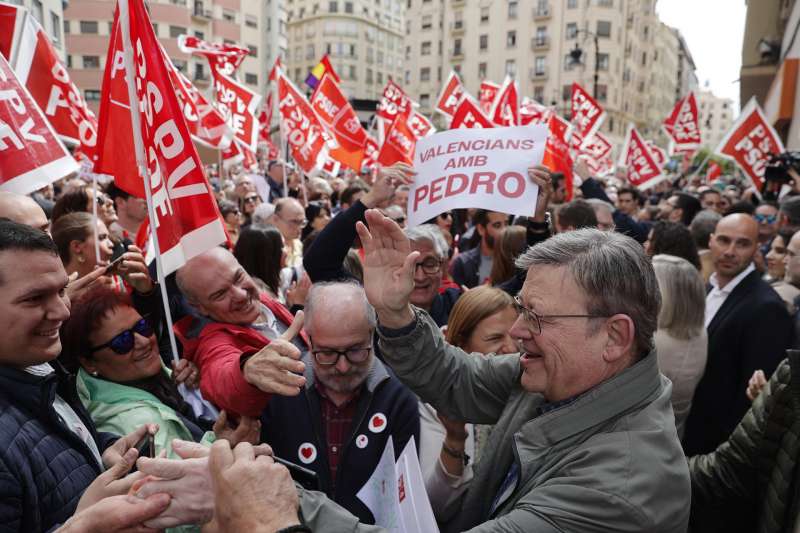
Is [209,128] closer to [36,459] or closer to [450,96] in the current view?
[36,459]

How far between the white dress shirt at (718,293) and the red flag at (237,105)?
262 inches

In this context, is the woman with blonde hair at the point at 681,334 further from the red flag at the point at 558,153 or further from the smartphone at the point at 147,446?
the red flag at the point at 558,153

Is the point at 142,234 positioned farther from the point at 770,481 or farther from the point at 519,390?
the point at 770,481

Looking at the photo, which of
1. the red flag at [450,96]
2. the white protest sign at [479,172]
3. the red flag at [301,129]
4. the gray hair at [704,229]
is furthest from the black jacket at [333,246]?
the red flag at [450,96]

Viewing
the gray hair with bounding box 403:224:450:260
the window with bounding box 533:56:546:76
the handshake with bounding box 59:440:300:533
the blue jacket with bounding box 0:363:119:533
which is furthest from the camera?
the window with bounding box 533:56:546:76

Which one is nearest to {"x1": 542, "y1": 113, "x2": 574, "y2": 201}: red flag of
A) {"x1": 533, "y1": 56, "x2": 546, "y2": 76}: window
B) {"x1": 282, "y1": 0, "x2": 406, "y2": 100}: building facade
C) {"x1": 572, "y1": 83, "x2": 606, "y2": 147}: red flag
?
{"x1": 572, "y1": 83, "x2": 606, "y2": 147}: red flag

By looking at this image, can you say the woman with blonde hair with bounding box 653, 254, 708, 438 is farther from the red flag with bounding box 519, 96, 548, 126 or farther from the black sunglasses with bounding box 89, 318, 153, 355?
the red flag with bounding box 519, 96, 548, 126

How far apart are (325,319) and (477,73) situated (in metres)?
65.8

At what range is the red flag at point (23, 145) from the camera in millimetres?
3336

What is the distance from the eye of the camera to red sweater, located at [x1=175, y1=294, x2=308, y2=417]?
212cm

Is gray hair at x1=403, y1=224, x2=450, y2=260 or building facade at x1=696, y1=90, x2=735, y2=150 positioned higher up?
building facade at x1=696, y1=90, x2=735, y2=150

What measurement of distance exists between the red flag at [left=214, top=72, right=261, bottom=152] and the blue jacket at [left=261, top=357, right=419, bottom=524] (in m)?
7.11

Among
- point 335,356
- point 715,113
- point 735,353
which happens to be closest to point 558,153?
point 735,353

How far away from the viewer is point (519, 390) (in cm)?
210
